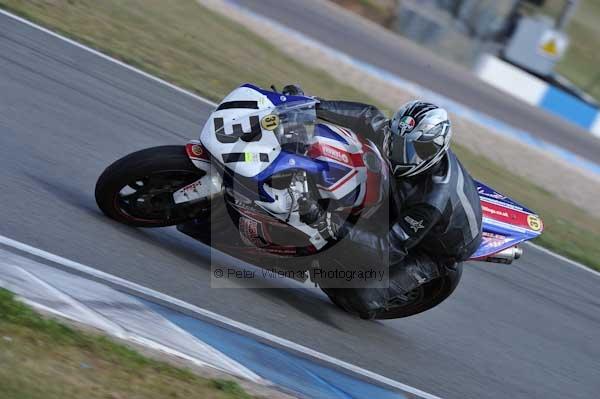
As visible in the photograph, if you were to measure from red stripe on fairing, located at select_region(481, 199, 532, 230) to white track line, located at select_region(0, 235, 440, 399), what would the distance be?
1.31 meters

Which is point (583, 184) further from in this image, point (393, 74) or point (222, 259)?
point (222, 259)

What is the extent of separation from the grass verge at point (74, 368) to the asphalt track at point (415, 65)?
43.3ft

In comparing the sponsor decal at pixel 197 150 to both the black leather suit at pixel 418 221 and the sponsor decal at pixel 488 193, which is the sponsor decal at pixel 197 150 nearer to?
the black leather suit at pixel 418 221

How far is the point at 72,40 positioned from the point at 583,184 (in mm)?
9309

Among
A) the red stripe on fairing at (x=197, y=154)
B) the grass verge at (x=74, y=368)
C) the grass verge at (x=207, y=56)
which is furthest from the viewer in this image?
the grass verge at (x=207, y=56)

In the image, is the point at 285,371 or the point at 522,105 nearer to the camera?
the point at 285,371

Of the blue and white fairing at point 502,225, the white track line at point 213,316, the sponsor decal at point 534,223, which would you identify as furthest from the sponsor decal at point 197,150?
the sponsor decal at point 534,223

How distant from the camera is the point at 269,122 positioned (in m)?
5.08

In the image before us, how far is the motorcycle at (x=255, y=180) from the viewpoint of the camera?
5.07m

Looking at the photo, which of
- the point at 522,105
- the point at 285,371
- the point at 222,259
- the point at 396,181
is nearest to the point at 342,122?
Answer: the point at 396,181

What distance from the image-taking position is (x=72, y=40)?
31.0 feet

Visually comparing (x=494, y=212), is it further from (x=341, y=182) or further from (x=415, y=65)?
(x=415, y=65)

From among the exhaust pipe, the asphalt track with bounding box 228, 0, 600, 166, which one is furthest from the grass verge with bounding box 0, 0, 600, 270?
the exhaust pipe

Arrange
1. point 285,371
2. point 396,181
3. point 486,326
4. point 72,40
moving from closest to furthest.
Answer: point 285,371 < point 396,181 < point 486,326 < point 72,40
